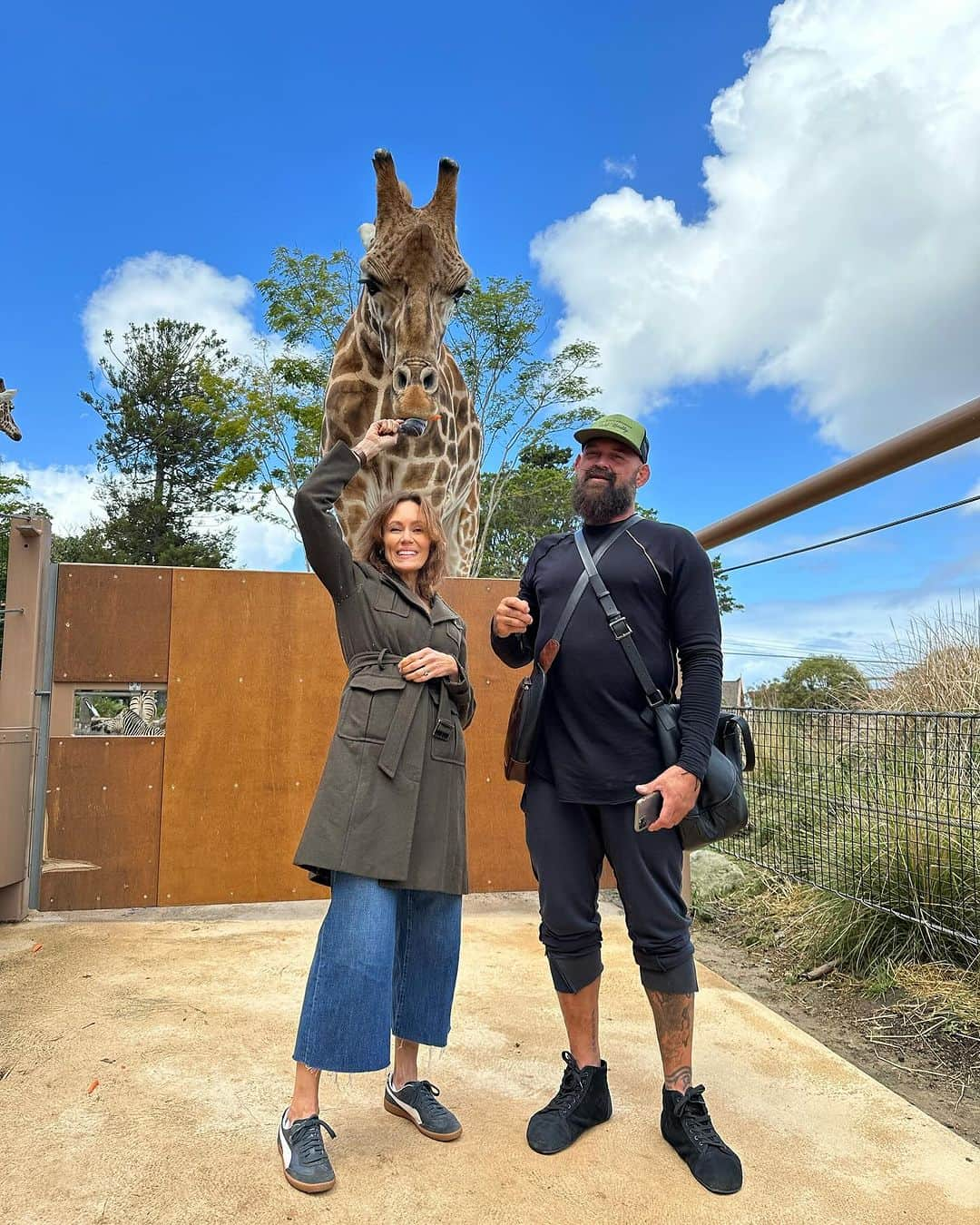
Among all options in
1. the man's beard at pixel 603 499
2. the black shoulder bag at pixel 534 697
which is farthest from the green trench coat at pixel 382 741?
the man's beard at pixel 603 499

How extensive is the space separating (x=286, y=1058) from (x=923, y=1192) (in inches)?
65.4

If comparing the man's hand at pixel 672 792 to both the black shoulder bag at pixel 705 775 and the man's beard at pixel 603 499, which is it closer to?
the black shoulder bag at pixel 705 775

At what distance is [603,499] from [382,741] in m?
0.88

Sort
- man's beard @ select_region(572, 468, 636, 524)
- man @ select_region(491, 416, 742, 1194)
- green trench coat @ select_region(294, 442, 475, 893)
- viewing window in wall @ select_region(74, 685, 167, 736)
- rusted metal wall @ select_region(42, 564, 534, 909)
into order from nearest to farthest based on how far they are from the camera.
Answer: green trench coat @ select_region(294, 442, 475, 893), man @ select_region(491, 416, 742, 1194), man's beard @ select_region(572, 468, 636, 524), rusted metal wall @ select_region(42, 564, 534, 909), viewing window in wall @ select_region(74, 685, 167, 736)

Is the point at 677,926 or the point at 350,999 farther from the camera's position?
the point at 677,926

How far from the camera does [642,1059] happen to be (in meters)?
2.61

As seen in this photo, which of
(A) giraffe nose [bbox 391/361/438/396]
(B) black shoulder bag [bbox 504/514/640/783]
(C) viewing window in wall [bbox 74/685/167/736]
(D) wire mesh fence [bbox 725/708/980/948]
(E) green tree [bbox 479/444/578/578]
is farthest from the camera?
(E) green tree [bbox 479/444/578/578]

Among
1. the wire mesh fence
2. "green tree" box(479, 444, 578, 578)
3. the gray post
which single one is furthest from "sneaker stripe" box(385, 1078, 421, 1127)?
"green tree" box(479, 444, 578, 578)

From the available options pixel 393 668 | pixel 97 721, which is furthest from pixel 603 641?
pixel 97 721

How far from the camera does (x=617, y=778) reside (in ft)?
7.06

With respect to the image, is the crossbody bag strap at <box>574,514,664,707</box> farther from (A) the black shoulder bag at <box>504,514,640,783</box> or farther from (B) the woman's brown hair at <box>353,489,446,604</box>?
(B) the woman's brown hair at <box>353,489,446,604</box>

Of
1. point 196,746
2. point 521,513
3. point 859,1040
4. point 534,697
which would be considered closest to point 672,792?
point 534,697

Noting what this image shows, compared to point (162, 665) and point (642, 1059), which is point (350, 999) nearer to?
point (642, 1059)

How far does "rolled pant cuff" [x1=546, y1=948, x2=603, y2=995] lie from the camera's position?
2.20m
